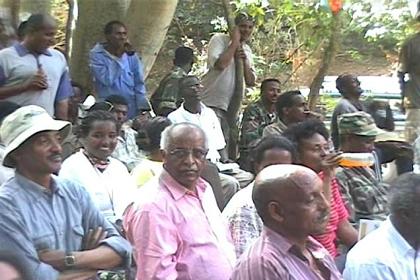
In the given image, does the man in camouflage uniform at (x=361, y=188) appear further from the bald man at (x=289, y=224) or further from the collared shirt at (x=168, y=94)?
the collared shirt at (x=168, y=94)

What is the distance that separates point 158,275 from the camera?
174 inches

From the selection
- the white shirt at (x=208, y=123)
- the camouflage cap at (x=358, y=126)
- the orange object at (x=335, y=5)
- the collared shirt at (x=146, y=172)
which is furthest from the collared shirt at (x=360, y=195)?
the orange object at (x=335, y=5)

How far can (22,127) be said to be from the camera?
441 centimetres

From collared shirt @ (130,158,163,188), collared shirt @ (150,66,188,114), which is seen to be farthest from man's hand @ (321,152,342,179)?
collared shirt @ (150,66,188,114)

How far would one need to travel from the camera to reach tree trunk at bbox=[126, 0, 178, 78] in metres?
10.8

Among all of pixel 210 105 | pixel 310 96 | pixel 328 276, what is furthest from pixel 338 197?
pixel 310 96

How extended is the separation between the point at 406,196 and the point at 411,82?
5413 millimetres

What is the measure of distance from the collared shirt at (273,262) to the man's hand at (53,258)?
2.97ft

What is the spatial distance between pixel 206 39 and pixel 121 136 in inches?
349

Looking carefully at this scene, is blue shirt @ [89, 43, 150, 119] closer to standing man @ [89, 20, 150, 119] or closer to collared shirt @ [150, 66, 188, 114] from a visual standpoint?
standing man @ [89, 20, 150, 119]

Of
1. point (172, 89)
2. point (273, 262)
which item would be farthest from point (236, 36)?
point (273, 262)

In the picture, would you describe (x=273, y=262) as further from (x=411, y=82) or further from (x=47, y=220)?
(x=411, y=82)

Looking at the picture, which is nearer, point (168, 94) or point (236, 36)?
point (168, 94)

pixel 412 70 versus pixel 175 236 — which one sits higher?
pixel 175 236
